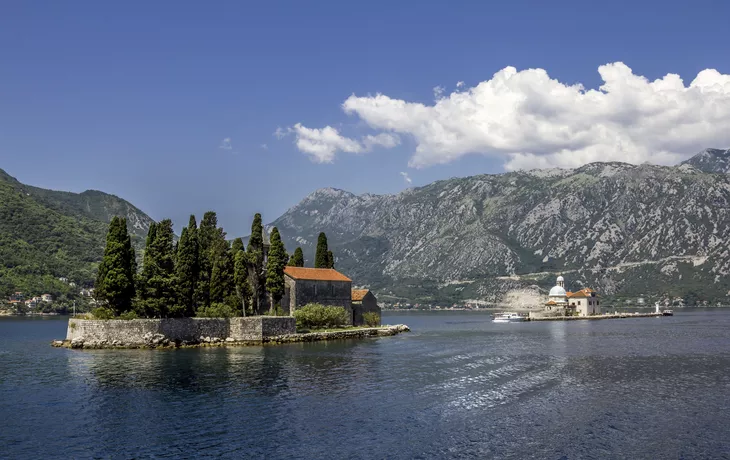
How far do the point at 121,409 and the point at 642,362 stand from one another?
5624 centimetres

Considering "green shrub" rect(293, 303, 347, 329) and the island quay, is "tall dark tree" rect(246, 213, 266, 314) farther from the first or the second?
the island quay

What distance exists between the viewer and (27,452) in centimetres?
3338

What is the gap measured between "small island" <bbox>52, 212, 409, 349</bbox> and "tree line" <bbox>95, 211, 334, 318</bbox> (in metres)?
0.14

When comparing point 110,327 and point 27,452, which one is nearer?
point 27,452

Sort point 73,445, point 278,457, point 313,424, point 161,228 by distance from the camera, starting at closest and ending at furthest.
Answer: point 278,457
point 73,445
point 313,424
point 161,228

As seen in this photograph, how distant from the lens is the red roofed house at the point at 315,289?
10231 cm

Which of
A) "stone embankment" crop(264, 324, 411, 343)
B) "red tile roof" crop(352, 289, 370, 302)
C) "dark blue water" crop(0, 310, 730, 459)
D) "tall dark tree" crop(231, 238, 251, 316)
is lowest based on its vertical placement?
"dark blue water" crop(0, 310, 730, 459)

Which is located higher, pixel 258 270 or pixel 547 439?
pixel 258 270

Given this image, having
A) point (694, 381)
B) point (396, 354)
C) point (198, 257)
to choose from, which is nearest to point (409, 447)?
point (694, 381)

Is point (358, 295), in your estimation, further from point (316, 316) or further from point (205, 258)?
point (205, 258)

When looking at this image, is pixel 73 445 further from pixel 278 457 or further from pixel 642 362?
pixel 642 362

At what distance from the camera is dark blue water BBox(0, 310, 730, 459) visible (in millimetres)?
34250

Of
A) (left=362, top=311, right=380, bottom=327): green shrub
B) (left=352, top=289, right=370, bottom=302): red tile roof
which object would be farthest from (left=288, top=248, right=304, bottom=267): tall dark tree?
(left=362, top=311, right=380, bottom=327): green shrub

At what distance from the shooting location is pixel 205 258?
3681 inches
